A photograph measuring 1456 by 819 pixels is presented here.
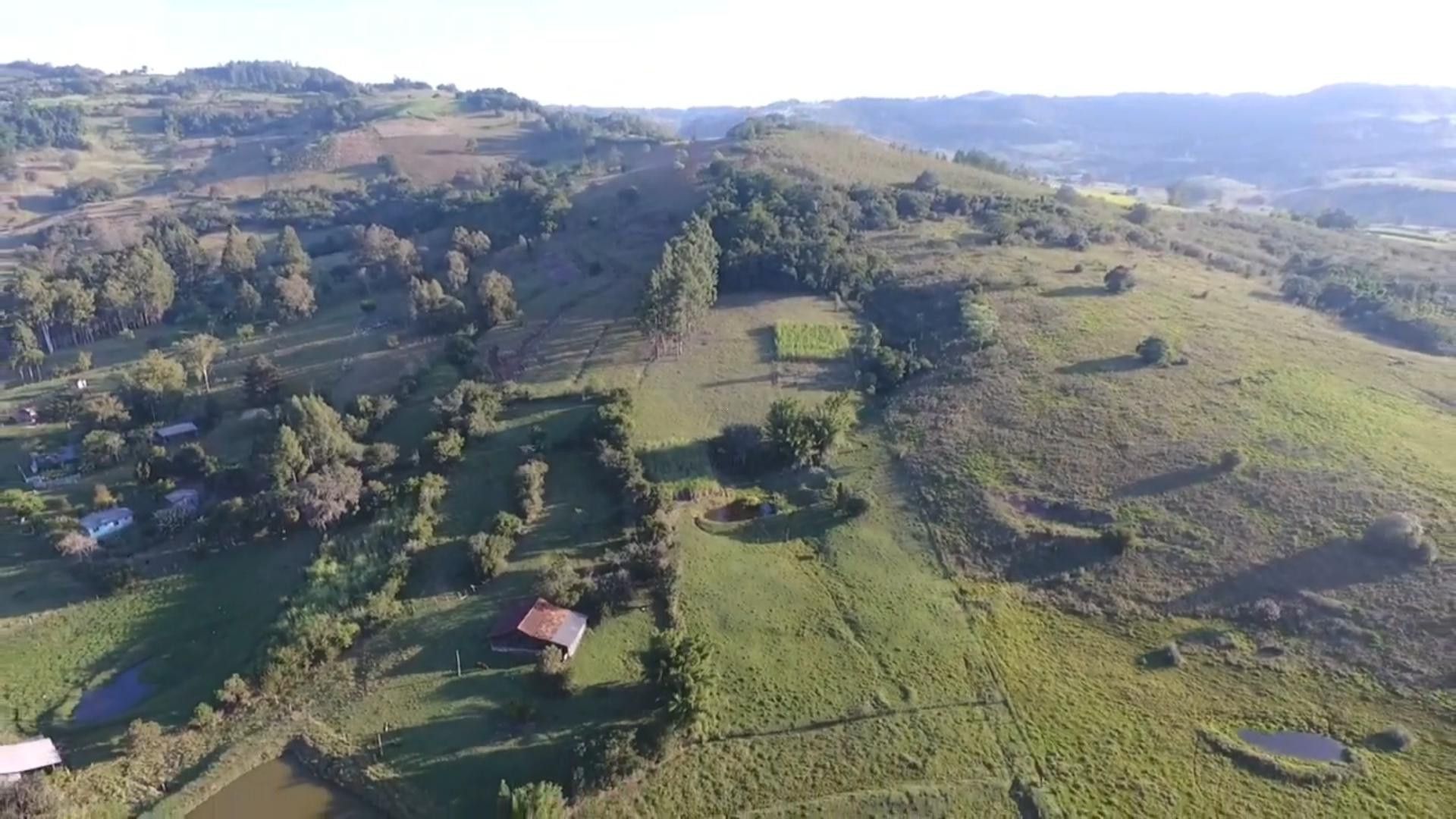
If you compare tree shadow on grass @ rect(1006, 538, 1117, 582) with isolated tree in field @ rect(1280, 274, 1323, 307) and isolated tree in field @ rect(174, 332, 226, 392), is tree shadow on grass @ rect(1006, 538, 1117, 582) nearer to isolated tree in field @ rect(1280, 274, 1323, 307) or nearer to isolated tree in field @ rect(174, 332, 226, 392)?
isolated tree in field @ rect(1280, 274, 1323, 307)

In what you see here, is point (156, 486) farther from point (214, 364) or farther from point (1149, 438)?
point (1149, 438)

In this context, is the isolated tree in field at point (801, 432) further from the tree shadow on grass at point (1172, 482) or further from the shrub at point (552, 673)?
the shrub at point (552, 673)

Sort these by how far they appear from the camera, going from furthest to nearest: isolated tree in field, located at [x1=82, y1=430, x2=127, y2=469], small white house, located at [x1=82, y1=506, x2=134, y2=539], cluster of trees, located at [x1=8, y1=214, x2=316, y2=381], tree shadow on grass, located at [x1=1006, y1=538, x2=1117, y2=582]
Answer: cluster of trees, located at [x1=8, y1=214, x2=316, y2=381] < isolated tree in field, located at [x1=82, y1=430, x2=127, y2=469] < small white house, located at [x1=82, y1=506, x2=134, y2=539] < tree shadow on grass, located at [x1=1006, y1=538, x2=1117, y2=582]

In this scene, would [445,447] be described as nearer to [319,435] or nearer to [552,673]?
[319,435]

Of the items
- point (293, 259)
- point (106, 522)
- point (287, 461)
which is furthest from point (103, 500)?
point (293, 259)

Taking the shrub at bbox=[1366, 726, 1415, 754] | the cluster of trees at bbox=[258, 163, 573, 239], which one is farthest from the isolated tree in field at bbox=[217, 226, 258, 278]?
the shrub at bbox=[1366, 726, 1415, 754]

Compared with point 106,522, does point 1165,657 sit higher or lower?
lower
